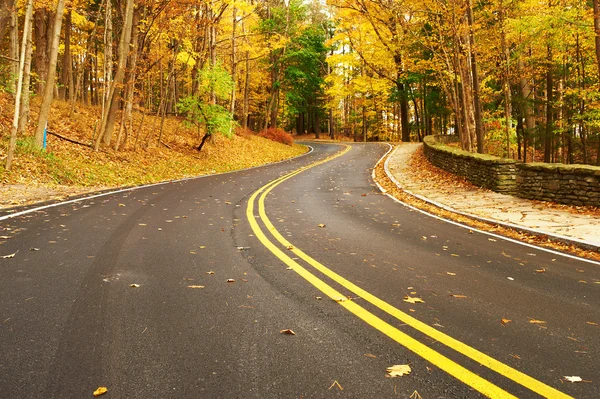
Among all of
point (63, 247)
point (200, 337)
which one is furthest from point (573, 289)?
point (63, 247)

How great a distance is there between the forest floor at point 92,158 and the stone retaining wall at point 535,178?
11987mm

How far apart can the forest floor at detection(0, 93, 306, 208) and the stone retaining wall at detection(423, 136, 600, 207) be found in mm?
11987

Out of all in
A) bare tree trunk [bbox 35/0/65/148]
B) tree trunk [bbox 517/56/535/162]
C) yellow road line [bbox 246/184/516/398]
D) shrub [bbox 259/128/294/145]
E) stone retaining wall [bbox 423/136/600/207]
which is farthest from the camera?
shrub [bbox 259/128/294/145]

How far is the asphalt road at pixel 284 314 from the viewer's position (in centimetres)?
274

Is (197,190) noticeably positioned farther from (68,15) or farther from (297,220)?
(68,15)

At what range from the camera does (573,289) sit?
4.77m

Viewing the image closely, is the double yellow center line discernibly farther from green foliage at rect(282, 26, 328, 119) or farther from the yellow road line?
green foliage at rect(282, 26, 328, 119)

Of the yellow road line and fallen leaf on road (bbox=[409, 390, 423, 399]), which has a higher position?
the yellow road line

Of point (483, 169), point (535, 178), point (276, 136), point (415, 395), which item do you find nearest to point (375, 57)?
point (276, 136)

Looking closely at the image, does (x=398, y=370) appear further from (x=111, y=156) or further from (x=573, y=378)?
(x=111, y=156)

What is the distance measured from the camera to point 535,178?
38.0 feet

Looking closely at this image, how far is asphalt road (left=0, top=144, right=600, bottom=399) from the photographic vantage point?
2744 millimetres

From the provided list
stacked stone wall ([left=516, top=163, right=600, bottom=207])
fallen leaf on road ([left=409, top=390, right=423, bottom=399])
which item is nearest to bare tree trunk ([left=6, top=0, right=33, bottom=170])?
fallen leaf on road ([left=409, top=390, right=423, bottom=399])

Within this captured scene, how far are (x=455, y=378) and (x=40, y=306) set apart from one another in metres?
3.52
